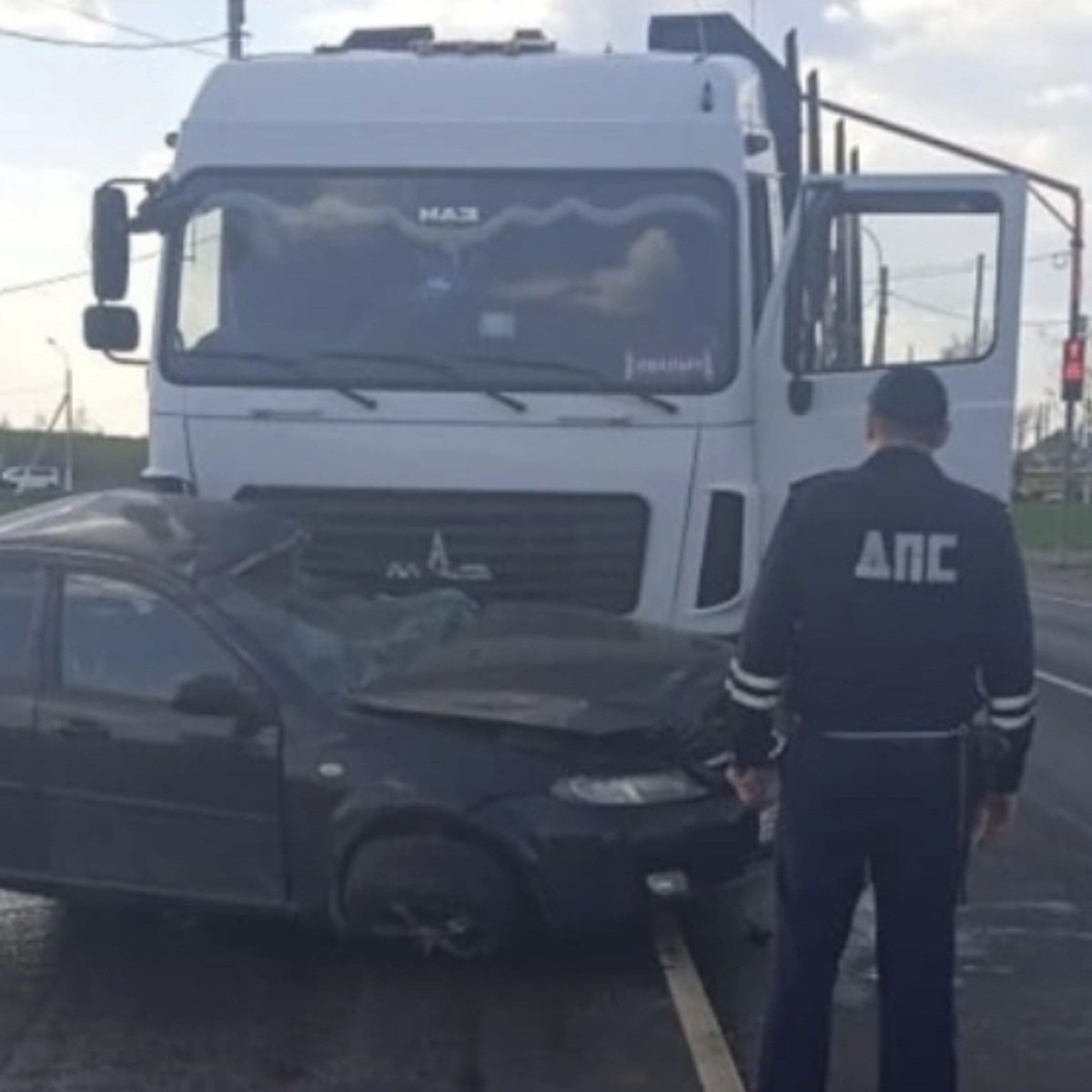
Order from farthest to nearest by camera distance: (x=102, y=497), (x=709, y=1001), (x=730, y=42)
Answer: (x=730, y=42) → (x=102, y=497) → (x=709, y=1001)

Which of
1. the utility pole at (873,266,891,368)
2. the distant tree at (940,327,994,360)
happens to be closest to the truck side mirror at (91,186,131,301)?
the utility pole at (873,266,891,368)

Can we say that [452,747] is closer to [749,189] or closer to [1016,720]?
[1016,720]

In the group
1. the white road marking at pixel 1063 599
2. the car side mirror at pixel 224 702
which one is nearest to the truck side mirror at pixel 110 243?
the car side mirror at pixel 224 702

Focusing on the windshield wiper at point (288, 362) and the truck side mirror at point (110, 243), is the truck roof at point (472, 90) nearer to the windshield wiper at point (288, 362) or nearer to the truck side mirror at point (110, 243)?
→ the truck side mirror at point (110, 243)

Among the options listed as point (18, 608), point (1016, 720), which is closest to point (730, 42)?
point (18, 608)

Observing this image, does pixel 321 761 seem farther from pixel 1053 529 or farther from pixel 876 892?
pixel 1053 529

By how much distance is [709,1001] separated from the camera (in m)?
7.73

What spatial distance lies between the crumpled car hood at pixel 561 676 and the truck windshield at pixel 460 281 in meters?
1.04

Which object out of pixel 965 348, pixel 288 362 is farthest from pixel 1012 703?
pixel 288 362

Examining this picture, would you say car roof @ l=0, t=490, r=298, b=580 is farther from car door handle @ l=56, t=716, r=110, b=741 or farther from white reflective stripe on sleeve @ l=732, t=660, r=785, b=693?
white reflective stripe on sleeve @ l=732, t=660, r=785, b=693

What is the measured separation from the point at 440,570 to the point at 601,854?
86.5 inches

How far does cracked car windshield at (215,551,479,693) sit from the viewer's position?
27.0 ft

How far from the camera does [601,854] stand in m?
7.71

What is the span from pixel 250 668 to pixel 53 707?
694mm
